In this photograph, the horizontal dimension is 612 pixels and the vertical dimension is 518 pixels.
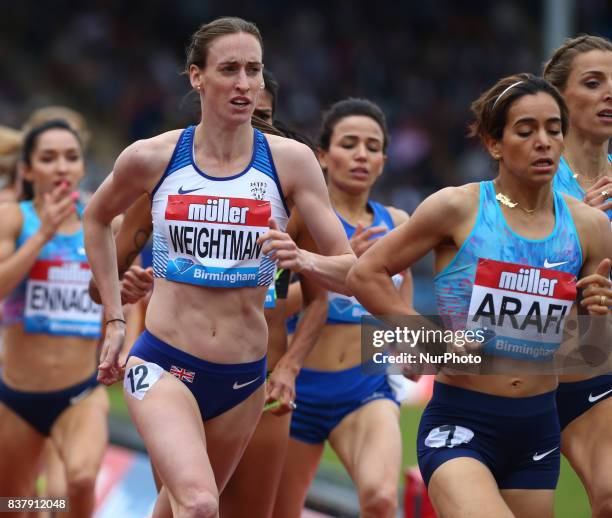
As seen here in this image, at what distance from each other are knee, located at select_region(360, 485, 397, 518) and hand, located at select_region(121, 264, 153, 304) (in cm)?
156

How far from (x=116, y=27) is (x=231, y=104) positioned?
17923 millimetres

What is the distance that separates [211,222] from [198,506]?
1.20m

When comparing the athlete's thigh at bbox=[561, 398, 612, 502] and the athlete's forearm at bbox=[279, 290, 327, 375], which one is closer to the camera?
the athlete's thigh at bbox=[561, 398, 612, 502]

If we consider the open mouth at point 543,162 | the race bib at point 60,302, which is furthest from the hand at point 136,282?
the open mouth at point 543,162

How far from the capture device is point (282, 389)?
225 inches

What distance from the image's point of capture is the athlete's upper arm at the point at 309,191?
16.8 ft

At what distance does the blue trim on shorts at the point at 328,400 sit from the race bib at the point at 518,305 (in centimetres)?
188

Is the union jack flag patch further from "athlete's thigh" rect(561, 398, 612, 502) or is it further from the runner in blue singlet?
"athlete's thigh" rect(561, 398, 612, 502)

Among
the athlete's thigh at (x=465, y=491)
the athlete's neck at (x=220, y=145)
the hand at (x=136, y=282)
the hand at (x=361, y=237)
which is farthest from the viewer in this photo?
the hand at (x=361, y=237)

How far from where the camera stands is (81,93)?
71.1 ft

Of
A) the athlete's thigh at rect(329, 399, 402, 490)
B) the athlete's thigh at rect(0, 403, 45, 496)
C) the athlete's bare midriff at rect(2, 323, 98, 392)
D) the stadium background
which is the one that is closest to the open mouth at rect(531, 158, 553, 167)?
the athlete's thigh at rect(329, 399, 402, 490)

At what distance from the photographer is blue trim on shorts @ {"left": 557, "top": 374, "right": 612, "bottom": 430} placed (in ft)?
17.6

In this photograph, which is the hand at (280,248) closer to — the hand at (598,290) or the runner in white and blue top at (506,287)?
the runner in white and blue top at (506,287)

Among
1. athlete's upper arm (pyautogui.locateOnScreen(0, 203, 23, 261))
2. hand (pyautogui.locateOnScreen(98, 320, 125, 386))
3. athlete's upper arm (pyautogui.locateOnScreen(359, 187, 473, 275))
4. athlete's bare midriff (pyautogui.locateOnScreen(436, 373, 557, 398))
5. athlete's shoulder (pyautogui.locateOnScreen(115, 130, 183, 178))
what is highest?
athlete's upper arm (pyautogui.locateOnScreen(0, 203, 23, 261))
